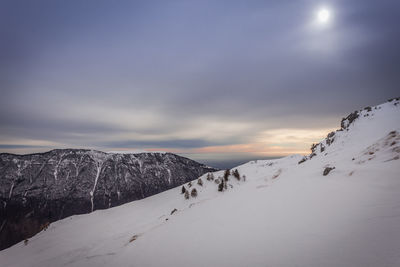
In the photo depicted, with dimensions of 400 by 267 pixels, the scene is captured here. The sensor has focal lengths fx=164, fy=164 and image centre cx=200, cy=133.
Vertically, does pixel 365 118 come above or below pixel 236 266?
above

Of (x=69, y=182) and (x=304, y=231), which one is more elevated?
Result: (x=304, y=231)

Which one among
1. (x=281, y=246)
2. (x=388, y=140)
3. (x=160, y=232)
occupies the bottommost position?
(x=160, y=232)

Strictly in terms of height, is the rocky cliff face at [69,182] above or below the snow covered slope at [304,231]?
below

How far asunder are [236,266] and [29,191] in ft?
569

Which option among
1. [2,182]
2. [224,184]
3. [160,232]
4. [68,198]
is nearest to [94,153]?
[68,198]

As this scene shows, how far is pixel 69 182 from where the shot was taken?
128500 millimetres

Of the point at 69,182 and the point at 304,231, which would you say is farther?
the point at 69,182

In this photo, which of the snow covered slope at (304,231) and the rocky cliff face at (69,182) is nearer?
the snow covered slope at (304,231)

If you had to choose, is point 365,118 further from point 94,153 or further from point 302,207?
point 94,153

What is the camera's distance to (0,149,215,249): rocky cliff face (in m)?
110

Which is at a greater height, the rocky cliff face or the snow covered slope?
the snow covered slope

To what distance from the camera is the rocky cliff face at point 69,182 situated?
4343 inches

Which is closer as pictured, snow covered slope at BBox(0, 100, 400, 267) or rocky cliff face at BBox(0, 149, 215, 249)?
snow covered slope at BBox(0, 100, 400, 267)

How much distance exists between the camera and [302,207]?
5062mm
